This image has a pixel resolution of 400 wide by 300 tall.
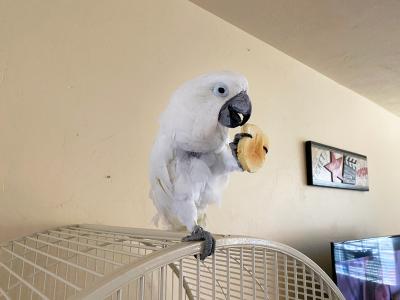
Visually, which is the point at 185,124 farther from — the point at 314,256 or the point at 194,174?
the point at 314,256

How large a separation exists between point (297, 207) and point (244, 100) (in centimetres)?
112

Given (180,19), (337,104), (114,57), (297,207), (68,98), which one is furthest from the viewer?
(337,104)

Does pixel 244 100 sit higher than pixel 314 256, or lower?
higher

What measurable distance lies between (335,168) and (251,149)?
4.76 feet

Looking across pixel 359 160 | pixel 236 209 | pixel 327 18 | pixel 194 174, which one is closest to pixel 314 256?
pixel 236 209

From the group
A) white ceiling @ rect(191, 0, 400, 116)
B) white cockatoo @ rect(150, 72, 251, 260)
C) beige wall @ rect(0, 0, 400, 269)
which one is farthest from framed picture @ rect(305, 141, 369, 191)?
white cockatoo @ rect(150, 72, 251, 260)

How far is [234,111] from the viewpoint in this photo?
0.61 m

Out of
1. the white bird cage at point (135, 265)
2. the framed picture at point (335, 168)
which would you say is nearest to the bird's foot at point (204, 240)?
the white bird cage at point (135, 265)

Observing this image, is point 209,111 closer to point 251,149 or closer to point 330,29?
point 251,149

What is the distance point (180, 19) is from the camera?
1247 mm

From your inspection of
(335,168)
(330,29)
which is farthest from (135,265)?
(335,168)

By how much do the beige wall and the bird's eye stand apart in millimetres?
473

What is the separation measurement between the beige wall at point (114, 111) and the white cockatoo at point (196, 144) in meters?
0.33

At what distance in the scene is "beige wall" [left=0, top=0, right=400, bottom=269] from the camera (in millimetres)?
853
